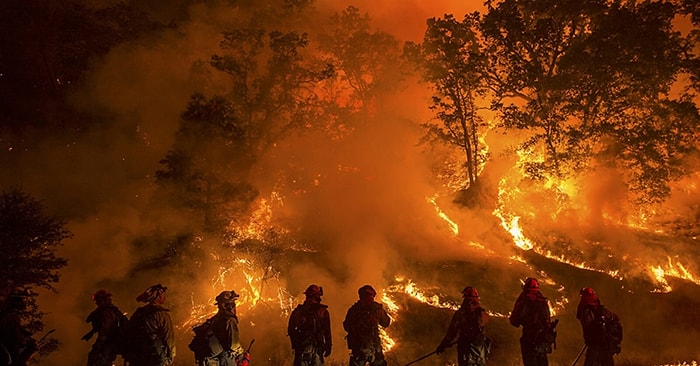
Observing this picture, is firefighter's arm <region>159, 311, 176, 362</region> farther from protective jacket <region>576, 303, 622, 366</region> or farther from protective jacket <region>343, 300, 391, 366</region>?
protective jacket <region>576, 303, 622, 366</region>

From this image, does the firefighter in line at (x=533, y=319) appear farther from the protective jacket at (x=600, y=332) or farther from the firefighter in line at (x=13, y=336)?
the firefighter in line at (x=13, y=336)

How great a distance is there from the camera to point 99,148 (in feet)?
88.2

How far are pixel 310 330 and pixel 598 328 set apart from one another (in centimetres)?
420

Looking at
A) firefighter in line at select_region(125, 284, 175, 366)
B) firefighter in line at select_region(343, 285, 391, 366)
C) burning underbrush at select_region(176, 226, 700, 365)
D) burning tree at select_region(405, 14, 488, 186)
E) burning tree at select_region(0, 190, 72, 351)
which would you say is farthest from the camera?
burning tree at select_region(405, 14, 488, 186)

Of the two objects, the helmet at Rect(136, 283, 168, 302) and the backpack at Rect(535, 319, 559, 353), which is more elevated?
the helmet at Rect(136, 283, 168, 302)

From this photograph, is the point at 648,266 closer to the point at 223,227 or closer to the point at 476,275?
the point at 476,275

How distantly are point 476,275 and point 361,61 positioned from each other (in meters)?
17.2

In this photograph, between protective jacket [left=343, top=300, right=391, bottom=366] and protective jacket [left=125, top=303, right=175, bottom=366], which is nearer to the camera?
protective jacket [left=125, top=303, right=175, bottom=366]

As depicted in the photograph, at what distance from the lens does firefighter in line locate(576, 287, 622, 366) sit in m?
7.49

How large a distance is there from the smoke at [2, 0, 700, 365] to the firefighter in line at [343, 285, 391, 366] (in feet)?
21.5

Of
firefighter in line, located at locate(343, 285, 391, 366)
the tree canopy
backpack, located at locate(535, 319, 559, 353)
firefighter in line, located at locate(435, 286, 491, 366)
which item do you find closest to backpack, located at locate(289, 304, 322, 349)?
firefighter in line, located at locate(343, 285, 391, 366)

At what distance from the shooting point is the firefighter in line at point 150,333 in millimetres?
7254

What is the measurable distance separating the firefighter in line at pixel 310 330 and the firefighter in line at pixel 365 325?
384 millimetres

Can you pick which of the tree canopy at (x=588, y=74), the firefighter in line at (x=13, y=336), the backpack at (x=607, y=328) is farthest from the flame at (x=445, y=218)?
the firefighter in line at (x=13, y=336)
